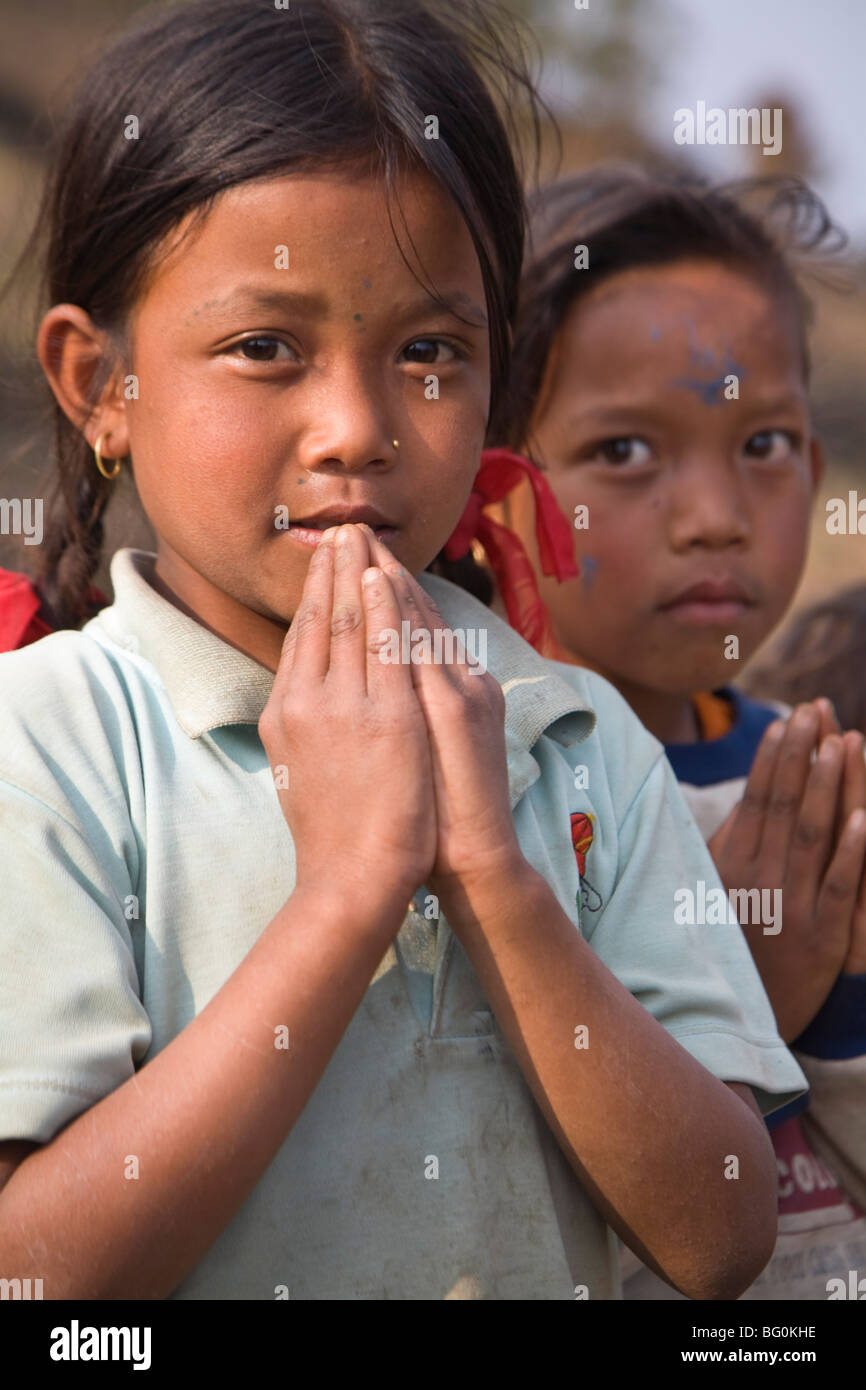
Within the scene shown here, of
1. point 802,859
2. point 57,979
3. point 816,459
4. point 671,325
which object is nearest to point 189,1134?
point 57,979

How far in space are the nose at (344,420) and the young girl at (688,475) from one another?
1057 mm

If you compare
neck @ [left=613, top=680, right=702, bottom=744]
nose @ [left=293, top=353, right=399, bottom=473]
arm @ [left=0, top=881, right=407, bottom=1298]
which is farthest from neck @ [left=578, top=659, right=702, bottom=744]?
arm @ [left=0, top=881, right=407, bottom=1298]

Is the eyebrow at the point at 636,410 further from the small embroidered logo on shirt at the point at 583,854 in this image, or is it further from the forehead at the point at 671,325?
the small embroidered logo on shirt at the point at 583,854

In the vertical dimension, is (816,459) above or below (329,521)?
above

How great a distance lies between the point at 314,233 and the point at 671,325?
4.30 ft

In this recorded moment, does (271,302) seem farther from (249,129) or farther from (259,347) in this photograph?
(249,129)

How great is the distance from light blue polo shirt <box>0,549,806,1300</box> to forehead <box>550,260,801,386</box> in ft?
3.95

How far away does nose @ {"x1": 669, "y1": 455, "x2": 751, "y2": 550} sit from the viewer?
2.71 m

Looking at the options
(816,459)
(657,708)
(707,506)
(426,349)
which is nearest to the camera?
(426,349)

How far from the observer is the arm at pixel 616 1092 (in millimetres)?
1558

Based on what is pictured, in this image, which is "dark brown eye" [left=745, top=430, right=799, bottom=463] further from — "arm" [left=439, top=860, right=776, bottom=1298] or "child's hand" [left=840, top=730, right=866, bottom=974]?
"arm" [left=439, top=860, right=776, bottom=1298]

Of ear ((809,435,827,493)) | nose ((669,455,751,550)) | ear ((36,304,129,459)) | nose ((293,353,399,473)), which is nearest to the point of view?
nose ((293,353,399,473))

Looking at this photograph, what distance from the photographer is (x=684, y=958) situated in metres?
1.83
